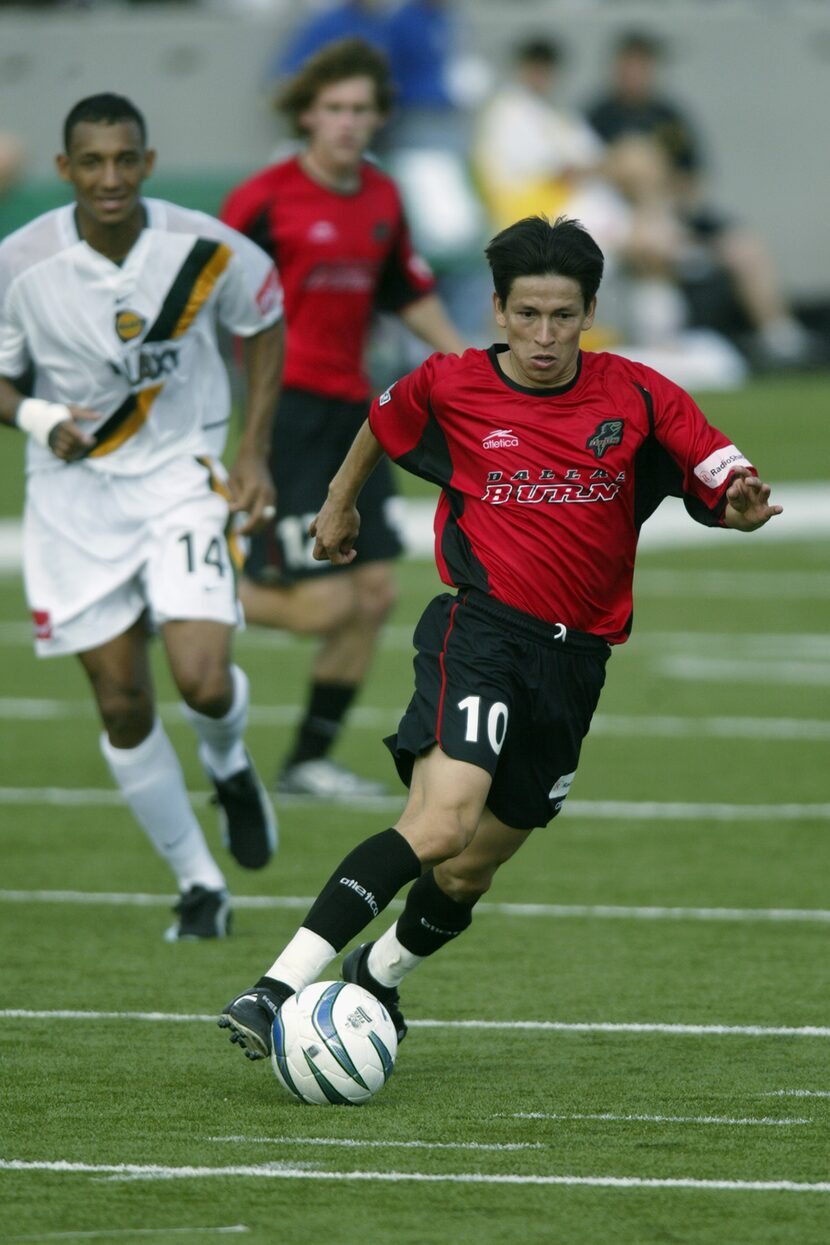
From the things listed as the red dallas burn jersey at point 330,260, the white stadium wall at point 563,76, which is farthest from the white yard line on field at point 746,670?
the white stadium wall at point 563,76

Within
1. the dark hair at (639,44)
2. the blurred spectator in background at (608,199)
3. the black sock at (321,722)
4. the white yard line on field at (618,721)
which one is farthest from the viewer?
the dark hair at (639,44)

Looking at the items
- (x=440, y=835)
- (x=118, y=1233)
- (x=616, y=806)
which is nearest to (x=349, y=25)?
(x=616, y=806)

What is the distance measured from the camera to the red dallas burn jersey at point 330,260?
952 centimetres

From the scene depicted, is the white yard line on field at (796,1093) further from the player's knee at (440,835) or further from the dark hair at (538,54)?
the dark hair at (538,54)

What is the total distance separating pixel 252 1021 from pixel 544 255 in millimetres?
1810

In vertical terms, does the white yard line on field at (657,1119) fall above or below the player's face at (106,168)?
below

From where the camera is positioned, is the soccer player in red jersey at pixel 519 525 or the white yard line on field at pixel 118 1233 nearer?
the white yard line on field at pixel 118 1233

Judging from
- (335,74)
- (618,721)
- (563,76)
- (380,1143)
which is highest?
(563,76)

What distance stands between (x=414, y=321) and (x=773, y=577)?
7.03 m

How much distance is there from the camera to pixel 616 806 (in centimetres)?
952

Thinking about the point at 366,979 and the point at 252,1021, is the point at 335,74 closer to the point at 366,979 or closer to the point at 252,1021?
the point at 366,979

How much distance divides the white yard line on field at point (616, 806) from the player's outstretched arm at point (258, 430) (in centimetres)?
217

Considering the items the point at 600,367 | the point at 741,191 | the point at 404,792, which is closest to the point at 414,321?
the point at 404,792

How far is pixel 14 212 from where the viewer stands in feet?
69.3
